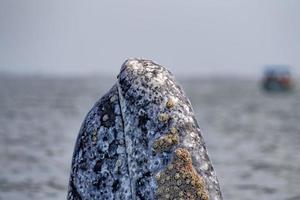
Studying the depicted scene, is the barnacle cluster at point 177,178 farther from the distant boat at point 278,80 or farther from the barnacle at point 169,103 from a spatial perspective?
the distant boat at point 278,80

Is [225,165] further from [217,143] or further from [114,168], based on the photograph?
[114,168]

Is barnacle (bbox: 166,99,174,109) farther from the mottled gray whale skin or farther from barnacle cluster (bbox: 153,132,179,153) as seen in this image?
barnacle cluster (bbox: 153,132,179,153)

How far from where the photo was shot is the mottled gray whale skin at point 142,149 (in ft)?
19.4

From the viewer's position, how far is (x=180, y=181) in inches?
235

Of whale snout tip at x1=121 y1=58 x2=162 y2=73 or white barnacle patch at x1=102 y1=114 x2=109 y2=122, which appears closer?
white barnacle patch at x1=102 y1=114 x2=109 y2=122

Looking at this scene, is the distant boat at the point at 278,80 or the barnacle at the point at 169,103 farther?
the distant boat at the point at 278,80

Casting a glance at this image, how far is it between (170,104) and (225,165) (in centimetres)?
1250

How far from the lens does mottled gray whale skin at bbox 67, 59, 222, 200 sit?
5910 millimetres

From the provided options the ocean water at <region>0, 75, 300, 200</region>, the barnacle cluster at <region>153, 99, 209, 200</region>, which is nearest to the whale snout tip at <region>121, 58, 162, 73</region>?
the barnacle cluster at <region>153, 99, 209, 200</region>

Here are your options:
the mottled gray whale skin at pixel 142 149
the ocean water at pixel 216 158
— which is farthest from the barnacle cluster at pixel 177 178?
the ocean water at pixel 216 158

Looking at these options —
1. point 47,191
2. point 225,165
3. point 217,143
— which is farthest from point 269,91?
point 47,191

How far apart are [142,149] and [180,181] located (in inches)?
16.5

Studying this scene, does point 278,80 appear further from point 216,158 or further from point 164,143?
point 164,143

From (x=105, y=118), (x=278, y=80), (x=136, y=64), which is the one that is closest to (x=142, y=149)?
(x=105, y=118)
